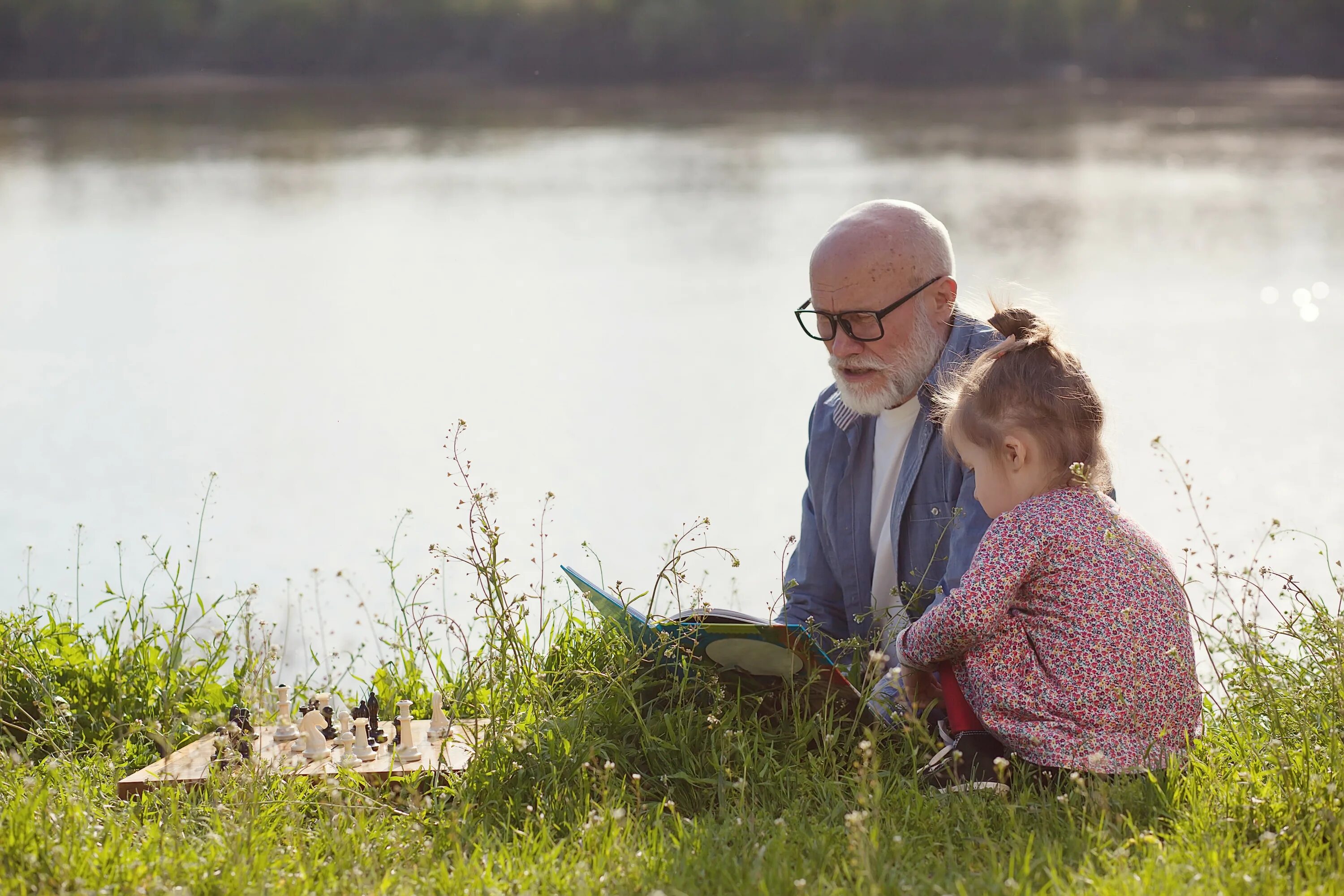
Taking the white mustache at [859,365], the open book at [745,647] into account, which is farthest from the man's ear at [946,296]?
the open book at [745,647]

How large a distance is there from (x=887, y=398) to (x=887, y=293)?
0.27 m

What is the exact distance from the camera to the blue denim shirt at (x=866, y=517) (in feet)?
10.4

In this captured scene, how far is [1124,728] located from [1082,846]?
1.21 feet

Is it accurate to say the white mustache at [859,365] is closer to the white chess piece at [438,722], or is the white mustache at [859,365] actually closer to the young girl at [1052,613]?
the young girl at [1052,613]

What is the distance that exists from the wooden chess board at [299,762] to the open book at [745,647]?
406 mm

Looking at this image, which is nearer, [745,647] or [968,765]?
[968,765]

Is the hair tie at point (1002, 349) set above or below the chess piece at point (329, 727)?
above

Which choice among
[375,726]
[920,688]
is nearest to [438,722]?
[375,726]

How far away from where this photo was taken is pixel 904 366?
11.1 ft

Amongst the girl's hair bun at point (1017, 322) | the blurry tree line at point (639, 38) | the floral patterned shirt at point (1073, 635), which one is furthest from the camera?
Result: the blurry tree line at point (639, 38)

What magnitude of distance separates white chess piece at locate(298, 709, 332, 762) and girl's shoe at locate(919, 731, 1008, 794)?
1.31m

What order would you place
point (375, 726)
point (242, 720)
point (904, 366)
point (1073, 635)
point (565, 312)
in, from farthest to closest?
point (565, 312) → point (904, 366) → point (375, 726) → point (242, 720) → point (1073, 635)

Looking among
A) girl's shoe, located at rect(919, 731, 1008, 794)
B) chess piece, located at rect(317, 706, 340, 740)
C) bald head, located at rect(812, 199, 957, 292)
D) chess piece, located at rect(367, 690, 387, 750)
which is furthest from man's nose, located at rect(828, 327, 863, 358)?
chess piece, located at rect(317, 706, 340, 740)

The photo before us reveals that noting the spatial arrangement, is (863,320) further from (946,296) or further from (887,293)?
(946,296)
